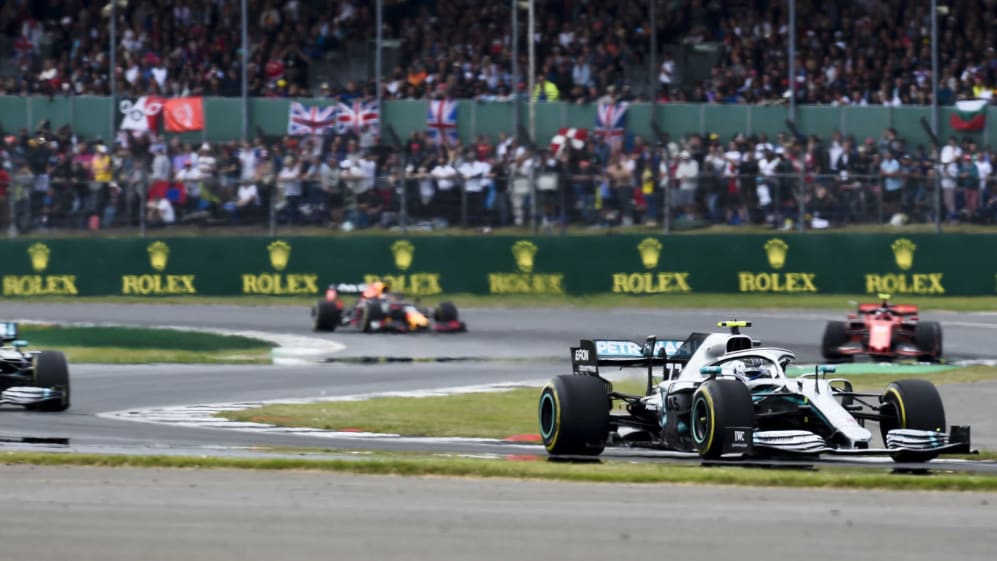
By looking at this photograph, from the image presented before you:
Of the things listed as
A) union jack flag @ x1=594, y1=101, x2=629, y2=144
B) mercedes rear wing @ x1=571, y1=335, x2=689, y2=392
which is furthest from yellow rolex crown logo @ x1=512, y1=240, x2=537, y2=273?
mercedes rear wing @ x1=571, y1=335, x2=689, y2=392

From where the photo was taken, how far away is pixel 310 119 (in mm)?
36562

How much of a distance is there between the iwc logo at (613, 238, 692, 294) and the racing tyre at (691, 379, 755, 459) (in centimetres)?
2123

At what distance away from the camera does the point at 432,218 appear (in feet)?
109

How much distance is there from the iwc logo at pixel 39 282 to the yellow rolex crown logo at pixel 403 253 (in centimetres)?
674

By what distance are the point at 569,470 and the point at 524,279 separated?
21958 millimetres

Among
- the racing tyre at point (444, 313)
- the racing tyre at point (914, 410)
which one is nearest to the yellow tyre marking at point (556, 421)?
the racing tyre at point (914, 410)

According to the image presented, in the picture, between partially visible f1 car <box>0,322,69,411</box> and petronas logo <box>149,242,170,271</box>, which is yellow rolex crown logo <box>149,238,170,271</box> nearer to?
petronas logo <box>149,242,170,271</box>

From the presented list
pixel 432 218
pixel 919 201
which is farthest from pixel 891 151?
pixel 432 218

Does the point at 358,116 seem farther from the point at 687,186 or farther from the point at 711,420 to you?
the point at 711,420

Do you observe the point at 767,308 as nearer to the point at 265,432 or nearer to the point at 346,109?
the point at 346,109

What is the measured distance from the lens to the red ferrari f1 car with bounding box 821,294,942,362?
24.0m

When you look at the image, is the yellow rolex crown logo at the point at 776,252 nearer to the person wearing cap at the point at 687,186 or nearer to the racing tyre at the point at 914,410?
the person wearing cap at the point at 687,186

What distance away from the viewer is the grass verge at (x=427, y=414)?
16.1 m

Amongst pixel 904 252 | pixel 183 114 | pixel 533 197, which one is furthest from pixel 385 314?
pixel 904 252
